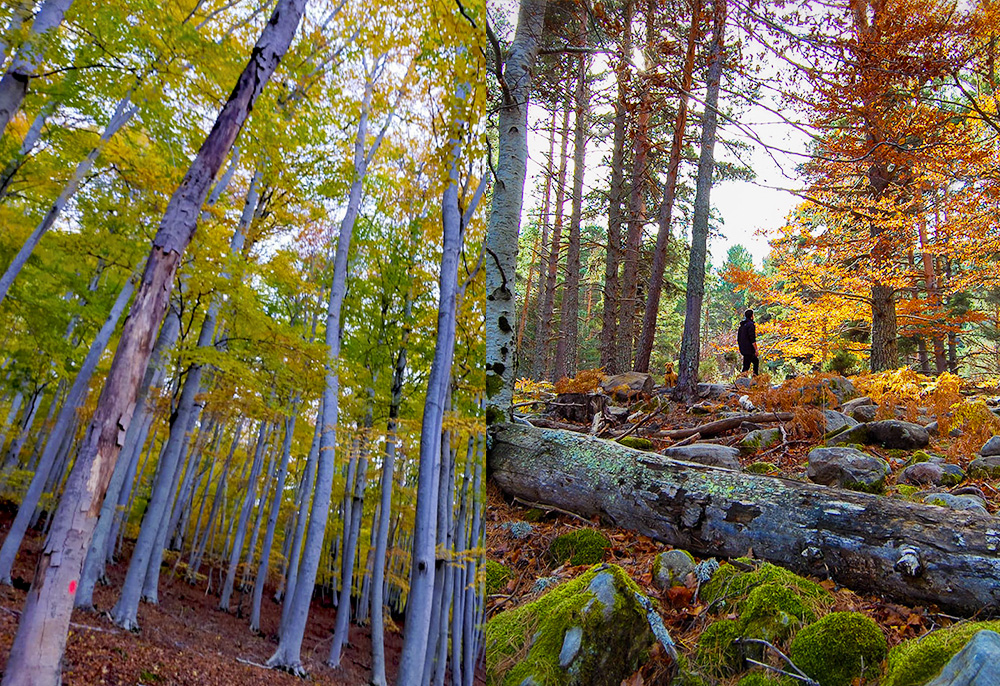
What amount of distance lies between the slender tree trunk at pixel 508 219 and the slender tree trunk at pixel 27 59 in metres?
4.39

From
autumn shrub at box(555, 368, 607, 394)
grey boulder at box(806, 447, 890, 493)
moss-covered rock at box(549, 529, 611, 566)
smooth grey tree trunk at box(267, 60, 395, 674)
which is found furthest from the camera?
autumn shrub at box(555, 368, 607, 394)

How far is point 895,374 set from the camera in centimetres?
747

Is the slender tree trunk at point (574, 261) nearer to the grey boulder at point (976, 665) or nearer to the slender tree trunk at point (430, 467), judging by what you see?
the slender tree trunk at point (430, 467)

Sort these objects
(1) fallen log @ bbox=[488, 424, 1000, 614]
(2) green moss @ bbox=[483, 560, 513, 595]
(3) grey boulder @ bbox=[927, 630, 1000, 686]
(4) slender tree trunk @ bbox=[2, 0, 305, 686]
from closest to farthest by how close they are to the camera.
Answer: (3) grey boulder @ bbox=[927, 630, 1000, 686], (4) slender tree trunk @ bbox=[2, 0, 305, 686], (1) fallen log @ bbox=[488, 424, 1000, 614], (2) green moss @ bbox=[483, 560, 513, 595]

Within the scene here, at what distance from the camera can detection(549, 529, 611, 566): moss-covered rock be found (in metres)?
4.40

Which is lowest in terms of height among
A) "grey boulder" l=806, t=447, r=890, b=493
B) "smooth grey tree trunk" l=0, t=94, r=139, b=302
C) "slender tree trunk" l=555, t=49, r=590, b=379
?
"grey boulder" l=806, t=447, r=890, b=493

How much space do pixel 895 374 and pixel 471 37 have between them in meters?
7.55

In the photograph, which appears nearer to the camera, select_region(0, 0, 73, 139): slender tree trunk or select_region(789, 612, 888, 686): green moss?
select_region(789, 612, 888, 686): green moss

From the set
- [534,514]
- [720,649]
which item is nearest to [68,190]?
[534,514]

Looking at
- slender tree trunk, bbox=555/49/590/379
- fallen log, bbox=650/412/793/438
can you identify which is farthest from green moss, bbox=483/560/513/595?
slender tree trunk, bbox=555/49/590/379

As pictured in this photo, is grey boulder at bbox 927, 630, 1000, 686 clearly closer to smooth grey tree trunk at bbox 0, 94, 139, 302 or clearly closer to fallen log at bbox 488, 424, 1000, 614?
fallen log at bbox 488, 424, 1000, 614

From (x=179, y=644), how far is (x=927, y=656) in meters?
7.50

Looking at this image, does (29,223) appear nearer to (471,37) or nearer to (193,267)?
(193,267)

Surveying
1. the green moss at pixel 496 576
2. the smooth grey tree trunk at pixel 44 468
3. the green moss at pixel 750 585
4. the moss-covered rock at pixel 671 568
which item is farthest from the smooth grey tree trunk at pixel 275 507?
the green moss at pixel 750 585
